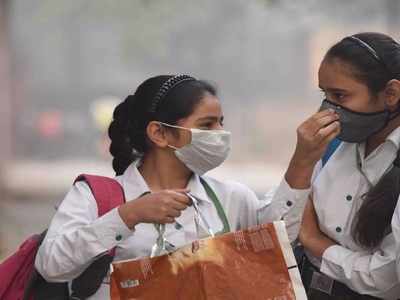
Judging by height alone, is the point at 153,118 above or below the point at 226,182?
above

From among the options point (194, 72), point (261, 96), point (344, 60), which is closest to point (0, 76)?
point (194, 72)

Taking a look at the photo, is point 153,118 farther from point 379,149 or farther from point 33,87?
point 33,87

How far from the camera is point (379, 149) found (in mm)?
3098

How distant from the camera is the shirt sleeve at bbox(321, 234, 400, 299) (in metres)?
2.90

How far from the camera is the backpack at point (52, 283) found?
3.10m

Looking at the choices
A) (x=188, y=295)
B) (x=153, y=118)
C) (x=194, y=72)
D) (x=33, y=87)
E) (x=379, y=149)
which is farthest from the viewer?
(x=33, y=87)

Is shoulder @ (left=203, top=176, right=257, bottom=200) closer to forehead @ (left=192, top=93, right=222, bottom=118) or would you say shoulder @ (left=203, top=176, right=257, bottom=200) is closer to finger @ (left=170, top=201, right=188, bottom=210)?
forehead @ (left=192, top=93, right=222, bottom=118)

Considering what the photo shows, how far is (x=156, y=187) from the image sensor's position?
3328mm

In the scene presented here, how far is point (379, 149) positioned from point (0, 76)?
954 cm

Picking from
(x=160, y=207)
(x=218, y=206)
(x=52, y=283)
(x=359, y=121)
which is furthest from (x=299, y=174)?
(x=52, y=283)

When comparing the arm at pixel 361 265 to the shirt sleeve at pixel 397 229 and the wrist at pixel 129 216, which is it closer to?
the shirt sleeve at pixel 397 229

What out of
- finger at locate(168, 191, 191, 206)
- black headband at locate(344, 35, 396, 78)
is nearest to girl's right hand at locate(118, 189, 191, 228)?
finger at locate(168, 191, 191, 206)

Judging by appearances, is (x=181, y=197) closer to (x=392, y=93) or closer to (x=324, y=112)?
(x=324, y=112)

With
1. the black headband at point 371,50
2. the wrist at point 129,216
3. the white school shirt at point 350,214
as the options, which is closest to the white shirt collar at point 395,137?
the white school shirt at point 350,214
